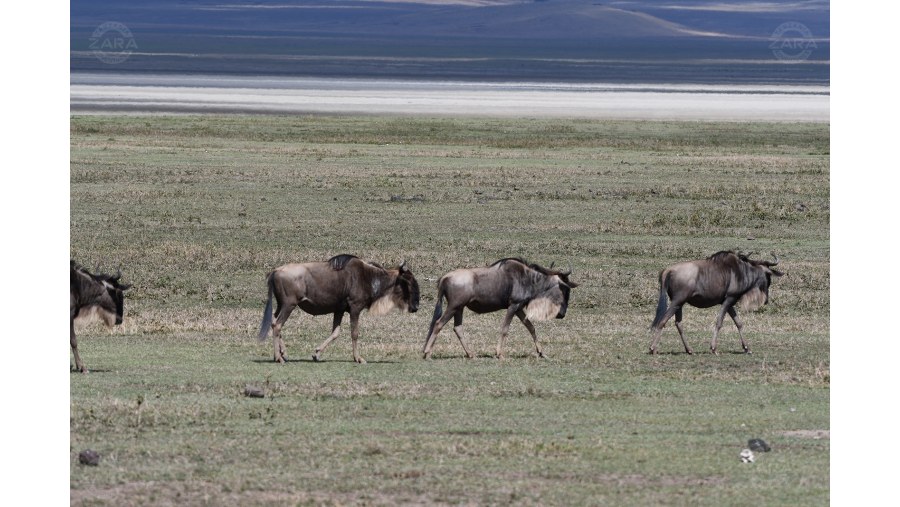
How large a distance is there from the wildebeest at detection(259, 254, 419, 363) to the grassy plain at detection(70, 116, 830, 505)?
→ 1.84ft

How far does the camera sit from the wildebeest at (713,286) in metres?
19.3

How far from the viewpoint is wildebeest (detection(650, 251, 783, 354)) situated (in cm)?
1926

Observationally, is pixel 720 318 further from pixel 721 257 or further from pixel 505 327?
pixel 505 327

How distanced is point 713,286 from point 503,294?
2.99 meters

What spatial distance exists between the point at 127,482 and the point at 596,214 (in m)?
24.8

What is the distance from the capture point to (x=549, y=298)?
18.9 metres

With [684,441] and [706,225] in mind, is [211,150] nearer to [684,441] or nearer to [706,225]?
[706,225]

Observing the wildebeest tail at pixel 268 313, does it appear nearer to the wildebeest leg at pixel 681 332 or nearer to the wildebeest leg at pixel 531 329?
the wildebeest leg at pixel 531 329

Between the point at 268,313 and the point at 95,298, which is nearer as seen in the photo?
the point at 95,298

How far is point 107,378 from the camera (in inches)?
632

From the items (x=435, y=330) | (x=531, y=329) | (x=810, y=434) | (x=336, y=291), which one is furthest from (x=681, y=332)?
(x=810, y=434)

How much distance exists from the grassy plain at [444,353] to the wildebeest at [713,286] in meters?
0.50

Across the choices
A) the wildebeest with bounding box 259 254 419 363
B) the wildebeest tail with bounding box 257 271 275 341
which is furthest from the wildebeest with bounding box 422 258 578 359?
the wildebeest tail with bounding box 257 271 275 341

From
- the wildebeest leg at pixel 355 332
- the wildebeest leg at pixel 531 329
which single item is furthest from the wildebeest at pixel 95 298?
the wildebeest leg at pixel 531 329
